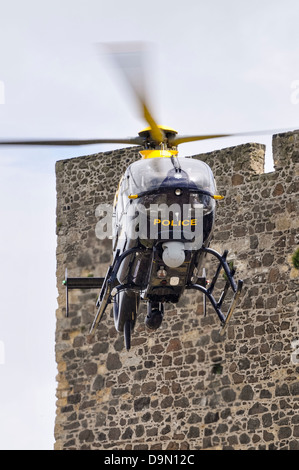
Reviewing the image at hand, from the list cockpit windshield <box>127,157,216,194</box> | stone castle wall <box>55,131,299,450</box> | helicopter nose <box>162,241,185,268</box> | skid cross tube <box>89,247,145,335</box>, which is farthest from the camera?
stone castle wall <box>55,131,299,450</box>

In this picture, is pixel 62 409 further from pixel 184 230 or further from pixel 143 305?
pixel 184 230

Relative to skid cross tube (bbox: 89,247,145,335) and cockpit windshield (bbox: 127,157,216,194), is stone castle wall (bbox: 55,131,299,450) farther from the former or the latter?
cockpit windshield (bbox: 127,157,216,194)

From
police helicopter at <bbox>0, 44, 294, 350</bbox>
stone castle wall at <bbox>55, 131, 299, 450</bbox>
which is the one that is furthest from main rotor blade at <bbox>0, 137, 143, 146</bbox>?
stone castle wall at <bbox>55, 131, 299, 450</bbox>

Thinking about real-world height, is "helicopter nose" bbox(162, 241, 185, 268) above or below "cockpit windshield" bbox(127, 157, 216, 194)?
below

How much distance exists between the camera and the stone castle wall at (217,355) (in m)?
31.9

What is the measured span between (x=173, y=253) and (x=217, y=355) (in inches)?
273

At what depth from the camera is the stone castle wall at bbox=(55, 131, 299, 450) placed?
105ft

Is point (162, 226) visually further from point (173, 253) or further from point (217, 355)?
point (217, 355)

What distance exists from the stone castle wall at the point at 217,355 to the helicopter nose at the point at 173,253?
20.6 feet

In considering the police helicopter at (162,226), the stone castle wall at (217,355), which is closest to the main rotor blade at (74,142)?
the police helicopter at (162,226)

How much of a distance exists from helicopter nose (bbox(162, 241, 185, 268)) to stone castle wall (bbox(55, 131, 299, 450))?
6290 millimetres

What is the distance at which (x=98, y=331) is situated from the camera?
111 feet

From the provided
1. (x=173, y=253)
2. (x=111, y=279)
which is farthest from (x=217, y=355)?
(x=173, y=253)
